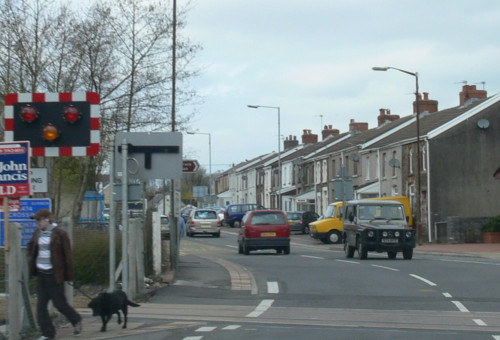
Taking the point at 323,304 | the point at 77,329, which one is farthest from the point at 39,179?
the point at 323,304

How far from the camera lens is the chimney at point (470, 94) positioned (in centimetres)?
6175

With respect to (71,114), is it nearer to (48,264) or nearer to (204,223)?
(48,264)

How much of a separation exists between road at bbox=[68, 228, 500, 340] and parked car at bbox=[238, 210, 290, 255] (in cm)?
795

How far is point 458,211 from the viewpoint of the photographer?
52.6m

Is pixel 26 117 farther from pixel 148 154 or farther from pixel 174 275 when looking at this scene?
pixel 174 275

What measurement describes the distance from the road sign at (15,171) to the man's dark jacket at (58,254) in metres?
0.59

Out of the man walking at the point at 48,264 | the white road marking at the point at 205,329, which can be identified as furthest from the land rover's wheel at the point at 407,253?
the man walking at the point at 48,264

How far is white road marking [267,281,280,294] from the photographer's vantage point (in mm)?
19217

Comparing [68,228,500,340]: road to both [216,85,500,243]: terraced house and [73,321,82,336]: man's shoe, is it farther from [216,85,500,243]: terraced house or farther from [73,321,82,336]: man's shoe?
[216,85,500,243]: terraced house

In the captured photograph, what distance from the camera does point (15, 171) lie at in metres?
11.9

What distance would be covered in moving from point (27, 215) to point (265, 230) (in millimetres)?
22248

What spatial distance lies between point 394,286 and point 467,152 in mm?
34227

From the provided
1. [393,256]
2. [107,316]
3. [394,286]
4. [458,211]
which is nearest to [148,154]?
[107,316]

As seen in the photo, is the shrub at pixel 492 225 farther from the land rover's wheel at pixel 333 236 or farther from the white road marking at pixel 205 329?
the white road marking at pixel 205 329
